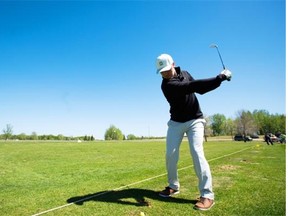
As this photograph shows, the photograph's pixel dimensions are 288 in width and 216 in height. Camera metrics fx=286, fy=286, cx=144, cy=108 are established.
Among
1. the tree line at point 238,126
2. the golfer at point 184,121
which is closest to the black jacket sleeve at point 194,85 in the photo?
the golfer at point 184,121

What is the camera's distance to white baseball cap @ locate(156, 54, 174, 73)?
520 cm

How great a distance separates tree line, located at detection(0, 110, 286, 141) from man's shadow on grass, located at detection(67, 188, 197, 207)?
103222 mm

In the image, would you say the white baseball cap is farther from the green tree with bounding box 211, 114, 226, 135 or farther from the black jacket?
the green tree with bounding box 211, 114, 226, 135

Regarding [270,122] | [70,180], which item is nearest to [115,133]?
[270,122]

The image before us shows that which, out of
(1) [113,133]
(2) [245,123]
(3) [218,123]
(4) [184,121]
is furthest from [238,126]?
(4) [184,121]

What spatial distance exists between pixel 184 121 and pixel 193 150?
57cm

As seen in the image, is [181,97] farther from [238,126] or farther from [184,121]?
[238,126]

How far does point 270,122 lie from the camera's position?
121 metres

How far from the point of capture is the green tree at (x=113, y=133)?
161 m

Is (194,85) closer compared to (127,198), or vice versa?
(194,85)

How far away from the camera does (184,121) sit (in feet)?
17.6

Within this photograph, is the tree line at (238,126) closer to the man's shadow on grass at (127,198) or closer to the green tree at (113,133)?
the green tree at (113,133)

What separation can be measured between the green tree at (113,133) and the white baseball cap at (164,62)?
156 m

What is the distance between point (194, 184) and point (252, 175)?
224 cm
